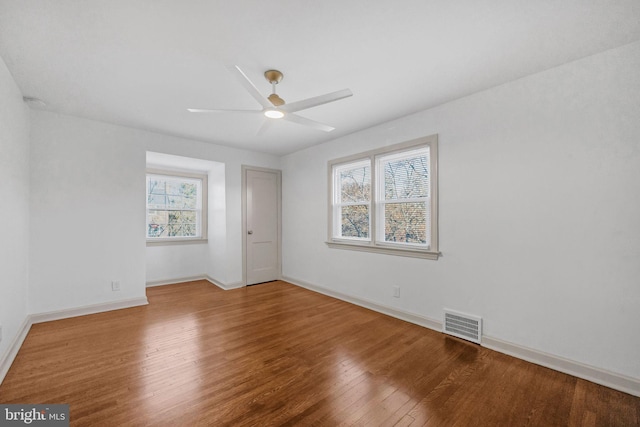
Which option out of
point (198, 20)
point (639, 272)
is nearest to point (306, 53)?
point (198, 20)

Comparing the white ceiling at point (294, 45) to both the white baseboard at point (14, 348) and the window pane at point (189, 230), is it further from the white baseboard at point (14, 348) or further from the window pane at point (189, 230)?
A: the window pane at point (189, 230)

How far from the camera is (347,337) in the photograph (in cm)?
287

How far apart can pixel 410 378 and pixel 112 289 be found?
397 cm

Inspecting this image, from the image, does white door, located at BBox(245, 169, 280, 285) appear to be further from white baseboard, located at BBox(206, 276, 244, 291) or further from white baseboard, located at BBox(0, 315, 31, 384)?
white baseboard, located at BBox(0, 315, 31, 384)

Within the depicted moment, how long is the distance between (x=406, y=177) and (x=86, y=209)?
4269mm

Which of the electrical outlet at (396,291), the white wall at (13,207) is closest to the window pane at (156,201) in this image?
the white wall at (13,207)

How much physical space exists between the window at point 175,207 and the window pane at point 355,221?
10.2 feet

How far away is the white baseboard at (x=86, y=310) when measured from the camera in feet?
10.5

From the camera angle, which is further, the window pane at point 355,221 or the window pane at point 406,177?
the window pane at point 355,221

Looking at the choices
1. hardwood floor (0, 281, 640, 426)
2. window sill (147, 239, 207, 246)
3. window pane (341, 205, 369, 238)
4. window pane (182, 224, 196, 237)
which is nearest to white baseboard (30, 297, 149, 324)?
hardwood floor (0, 281, 640, 426)

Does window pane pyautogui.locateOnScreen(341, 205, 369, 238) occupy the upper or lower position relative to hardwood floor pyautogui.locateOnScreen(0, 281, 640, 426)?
upper

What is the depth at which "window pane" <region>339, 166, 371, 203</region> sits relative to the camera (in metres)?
3.97
